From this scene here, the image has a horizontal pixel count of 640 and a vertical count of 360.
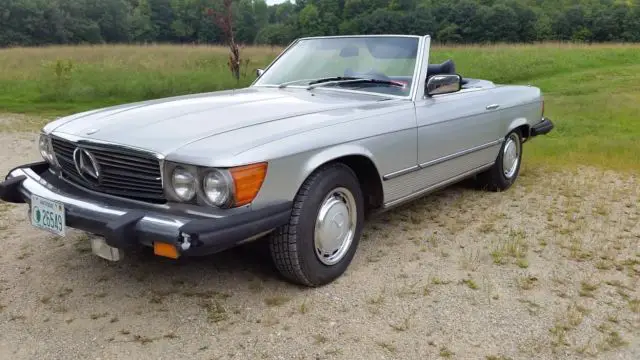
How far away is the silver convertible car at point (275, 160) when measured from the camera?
8.41 ft

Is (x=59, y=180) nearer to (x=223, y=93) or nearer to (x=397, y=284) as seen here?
(x=223, y=93)

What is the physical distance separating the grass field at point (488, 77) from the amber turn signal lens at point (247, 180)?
5086 mm

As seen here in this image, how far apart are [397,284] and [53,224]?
1.94 metres

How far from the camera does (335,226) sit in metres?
3.18

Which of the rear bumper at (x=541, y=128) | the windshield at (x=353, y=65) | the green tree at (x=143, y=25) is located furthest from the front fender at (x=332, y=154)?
the green tree at (x=143, y=25)

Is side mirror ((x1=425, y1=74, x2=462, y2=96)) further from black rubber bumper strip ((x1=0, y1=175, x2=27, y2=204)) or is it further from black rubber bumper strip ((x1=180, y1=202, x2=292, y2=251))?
black rubber bumper strip ((x1=0, y1=175, x2=27, y2=204))

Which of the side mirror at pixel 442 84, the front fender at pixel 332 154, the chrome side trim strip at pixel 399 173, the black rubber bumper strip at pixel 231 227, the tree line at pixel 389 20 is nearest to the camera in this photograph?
the black rubber bumper strip at pixel 231 227

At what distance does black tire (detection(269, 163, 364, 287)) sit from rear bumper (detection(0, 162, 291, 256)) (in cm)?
15

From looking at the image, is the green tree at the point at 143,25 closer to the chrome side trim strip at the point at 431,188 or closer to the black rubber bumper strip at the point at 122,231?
the chrome side trim strip at the point at 431,188

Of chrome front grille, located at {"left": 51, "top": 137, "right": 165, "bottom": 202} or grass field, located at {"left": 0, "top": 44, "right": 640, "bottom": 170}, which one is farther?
grass field, located at {"left": 0, "top": 44, "right": 640, "bottom": 170}

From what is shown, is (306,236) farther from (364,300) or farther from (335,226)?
(364,300)

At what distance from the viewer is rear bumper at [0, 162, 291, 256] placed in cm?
244

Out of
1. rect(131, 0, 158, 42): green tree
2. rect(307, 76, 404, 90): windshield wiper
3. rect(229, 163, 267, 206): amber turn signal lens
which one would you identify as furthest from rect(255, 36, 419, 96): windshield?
rect(131, 0, 158, 42): green tree

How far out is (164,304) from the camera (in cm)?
296
